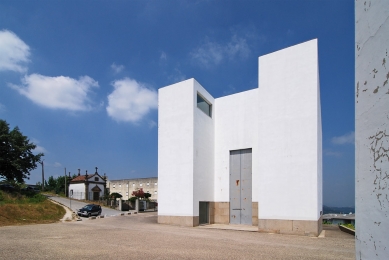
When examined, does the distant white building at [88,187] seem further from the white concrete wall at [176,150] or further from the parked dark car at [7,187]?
the white concrete wall at [176,150]

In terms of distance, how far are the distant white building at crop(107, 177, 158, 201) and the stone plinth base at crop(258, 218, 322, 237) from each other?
3186 centimetres

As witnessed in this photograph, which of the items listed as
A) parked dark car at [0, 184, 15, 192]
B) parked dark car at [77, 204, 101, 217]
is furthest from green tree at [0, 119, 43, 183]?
parked dark car at [77, 204, 101, 217]

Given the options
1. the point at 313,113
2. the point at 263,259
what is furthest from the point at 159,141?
the point at 263,259

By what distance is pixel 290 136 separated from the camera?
15.7 m

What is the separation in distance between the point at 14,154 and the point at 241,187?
1212 inches

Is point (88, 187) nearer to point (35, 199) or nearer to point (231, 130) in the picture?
point (35, 199)

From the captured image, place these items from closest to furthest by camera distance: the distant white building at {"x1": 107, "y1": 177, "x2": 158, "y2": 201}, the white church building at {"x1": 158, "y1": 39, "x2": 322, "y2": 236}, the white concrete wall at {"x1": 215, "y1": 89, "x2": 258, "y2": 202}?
the white church building at {"x1": 158, "y1": 39, "x2": 322, "y2": 236}
the white concrete wall at {"x1": 215, "y1": 89, "x2": 258, "y2": 202}
the distant white building at {"x1": 107, "y1": 177, "x2": 158, "y2": 201}

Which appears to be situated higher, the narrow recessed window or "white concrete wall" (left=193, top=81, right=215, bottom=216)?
the narrow recessed window

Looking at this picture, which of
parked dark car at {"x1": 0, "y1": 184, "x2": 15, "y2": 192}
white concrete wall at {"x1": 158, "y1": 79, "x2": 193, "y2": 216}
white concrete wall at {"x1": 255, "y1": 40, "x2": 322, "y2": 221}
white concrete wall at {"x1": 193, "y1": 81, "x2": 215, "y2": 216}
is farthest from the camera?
parked dark car at {"x1": 0, "y1": 184, "x2": 15, "y2": 192}

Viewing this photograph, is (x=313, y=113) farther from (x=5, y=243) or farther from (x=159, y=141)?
(x=5, y=243)

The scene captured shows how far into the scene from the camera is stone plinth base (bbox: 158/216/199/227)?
733 inches

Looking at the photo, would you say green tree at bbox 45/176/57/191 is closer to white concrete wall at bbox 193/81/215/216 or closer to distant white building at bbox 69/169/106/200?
distant white building at bbox 69/169/106/200
